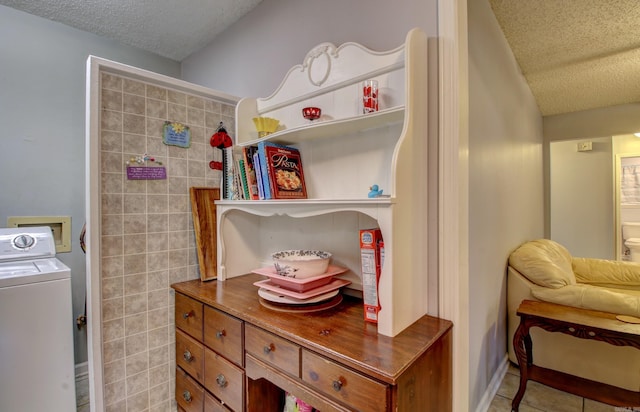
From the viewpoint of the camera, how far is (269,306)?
1.26 metres

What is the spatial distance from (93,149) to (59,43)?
1.43 meters

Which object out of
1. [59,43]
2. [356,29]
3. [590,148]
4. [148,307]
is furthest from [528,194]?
[59,43]

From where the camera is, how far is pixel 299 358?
0.99 meters

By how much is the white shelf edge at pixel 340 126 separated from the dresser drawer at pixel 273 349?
0.88 meters

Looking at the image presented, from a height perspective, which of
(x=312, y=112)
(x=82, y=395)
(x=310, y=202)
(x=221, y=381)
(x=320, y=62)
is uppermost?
(x=320, y=62)

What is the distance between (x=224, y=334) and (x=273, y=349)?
0.32 m

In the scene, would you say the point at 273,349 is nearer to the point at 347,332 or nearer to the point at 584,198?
the point at 347,332

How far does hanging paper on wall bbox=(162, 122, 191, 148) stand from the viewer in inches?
63.4

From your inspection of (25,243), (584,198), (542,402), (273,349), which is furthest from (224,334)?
(584,198)

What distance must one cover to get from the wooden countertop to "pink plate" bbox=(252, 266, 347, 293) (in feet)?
0.36

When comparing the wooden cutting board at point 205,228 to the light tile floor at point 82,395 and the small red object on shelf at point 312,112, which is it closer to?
the small red object on shelf at point 312,112

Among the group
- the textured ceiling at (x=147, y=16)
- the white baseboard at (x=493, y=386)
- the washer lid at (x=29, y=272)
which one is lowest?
the white baseboard at (x=493, y=386)

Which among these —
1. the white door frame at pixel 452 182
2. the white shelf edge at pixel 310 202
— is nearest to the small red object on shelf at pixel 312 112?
the white shelf edge at pixel 310 202

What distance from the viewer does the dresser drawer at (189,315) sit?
145 centimetres
